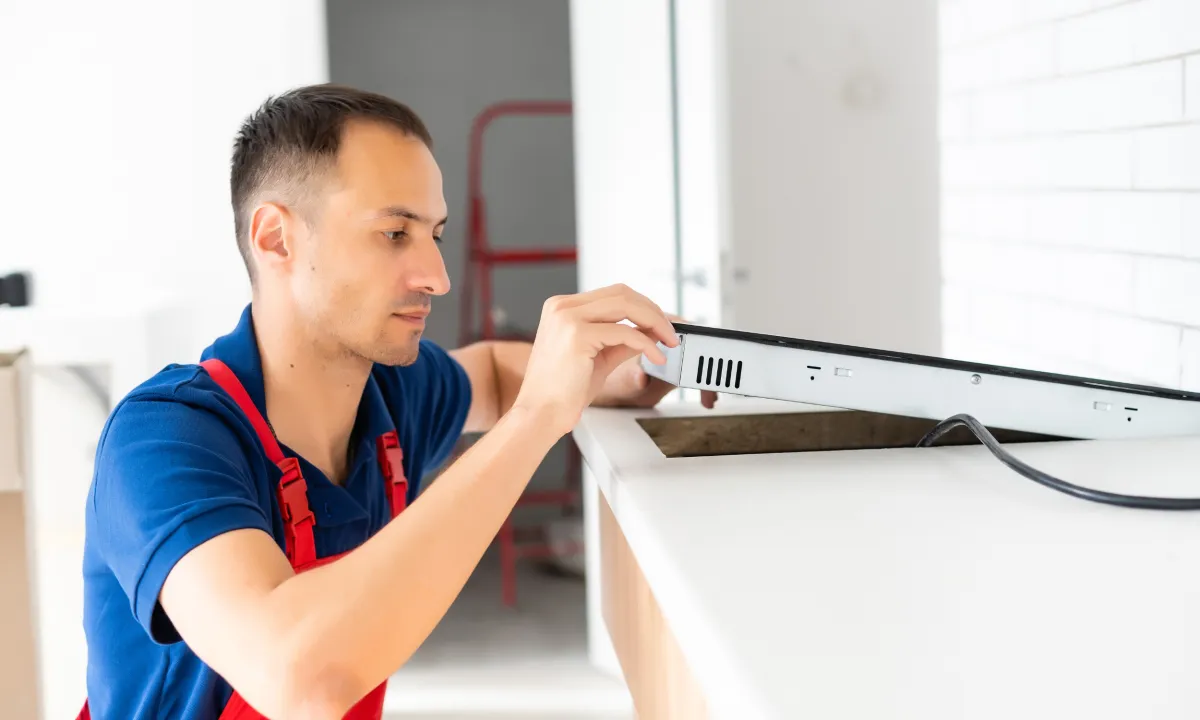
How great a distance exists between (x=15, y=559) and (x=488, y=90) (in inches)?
138

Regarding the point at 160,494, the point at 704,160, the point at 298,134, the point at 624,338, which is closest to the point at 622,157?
the point at 704,160

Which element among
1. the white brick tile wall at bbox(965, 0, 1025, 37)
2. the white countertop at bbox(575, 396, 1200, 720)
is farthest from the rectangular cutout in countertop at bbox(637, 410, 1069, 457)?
the white brick tile wall at bbox(965, 0, 1025, 37)

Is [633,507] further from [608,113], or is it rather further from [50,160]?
[50,160]

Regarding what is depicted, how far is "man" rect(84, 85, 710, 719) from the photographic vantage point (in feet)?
2.54

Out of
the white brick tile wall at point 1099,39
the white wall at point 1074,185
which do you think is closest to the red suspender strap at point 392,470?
the white wall at point 1074,185

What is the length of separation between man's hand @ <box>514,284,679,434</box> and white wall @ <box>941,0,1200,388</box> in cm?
71

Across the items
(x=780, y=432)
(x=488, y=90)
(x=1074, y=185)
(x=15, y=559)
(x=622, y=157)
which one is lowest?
(x=15, y=559)

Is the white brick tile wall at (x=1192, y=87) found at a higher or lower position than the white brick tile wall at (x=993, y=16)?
lower

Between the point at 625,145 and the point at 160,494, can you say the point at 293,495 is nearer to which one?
the point at 160,494

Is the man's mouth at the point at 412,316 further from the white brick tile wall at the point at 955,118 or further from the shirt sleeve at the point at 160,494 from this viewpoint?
the white brick tile wall at the point at 955,118

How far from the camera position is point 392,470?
125 centimetres

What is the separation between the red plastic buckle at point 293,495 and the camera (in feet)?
3.53

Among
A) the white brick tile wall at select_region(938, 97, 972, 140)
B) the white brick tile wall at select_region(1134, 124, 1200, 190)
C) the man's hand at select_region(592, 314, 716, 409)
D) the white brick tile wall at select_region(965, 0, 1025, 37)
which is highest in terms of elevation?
the white brick tile wall at select_region(965, 0, 1025, 37)

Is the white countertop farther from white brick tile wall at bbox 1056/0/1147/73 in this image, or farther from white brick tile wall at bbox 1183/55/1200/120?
white brick tile wall at bbox 1056/0/1147/73
